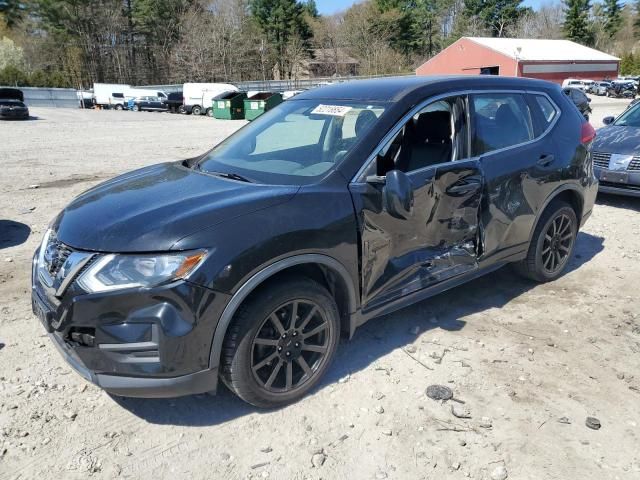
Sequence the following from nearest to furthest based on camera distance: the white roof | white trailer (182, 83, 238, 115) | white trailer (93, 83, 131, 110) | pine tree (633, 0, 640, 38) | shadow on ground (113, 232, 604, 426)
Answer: shadow on ground (113, 232, 604, 426) < white trailer (182, 83, 238, 115) < white trailer (93, 83, 131, 110) < the white roof < pine tree (633, 0, 640, 38)

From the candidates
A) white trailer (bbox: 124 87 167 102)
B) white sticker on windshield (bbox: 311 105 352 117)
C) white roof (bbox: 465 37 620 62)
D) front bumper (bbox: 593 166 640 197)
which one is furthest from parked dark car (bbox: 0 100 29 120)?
white roof (bbox: 465 37 620 62)

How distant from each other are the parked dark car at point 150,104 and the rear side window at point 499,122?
123ft

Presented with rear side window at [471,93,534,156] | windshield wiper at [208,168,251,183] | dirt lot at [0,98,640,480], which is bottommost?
dirt lot at [0,98,640,480]

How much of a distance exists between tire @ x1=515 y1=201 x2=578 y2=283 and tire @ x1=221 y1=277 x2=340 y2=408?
228 cm

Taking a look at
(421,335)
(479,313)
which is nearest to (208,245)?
(421,335)

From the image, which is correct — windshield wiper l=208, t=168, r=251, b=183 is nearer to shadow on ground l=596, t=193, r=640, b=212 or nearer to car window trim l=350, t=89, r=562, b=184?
car window trim l=350, t=89, r=562, b=184

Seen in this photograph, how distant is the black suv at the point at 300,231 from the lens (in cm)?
260

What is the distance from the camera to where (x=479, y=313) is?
14.3ft

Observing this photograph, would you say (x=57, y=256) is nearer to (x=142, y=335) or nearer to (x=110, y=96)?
(x=142, y=335)

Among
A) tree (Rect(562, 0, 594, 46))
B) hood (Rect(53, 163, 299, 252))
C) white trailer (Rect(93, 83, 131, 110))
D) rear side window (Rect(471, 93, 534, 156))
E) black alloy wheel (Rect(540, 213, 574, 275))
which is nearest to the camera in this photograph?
hood (Rect(53, 163, 299, 252))

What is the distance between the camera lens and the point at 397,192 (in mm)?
3117

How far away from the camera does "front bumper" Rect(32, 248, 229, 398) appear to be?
100 inches

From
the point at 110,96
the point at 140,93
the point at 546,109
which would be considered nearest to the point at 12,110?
the point at 140,93

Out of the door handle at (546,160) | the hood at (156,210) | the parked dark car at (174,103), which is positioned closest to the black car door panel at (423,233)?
the hood at (156,210)
